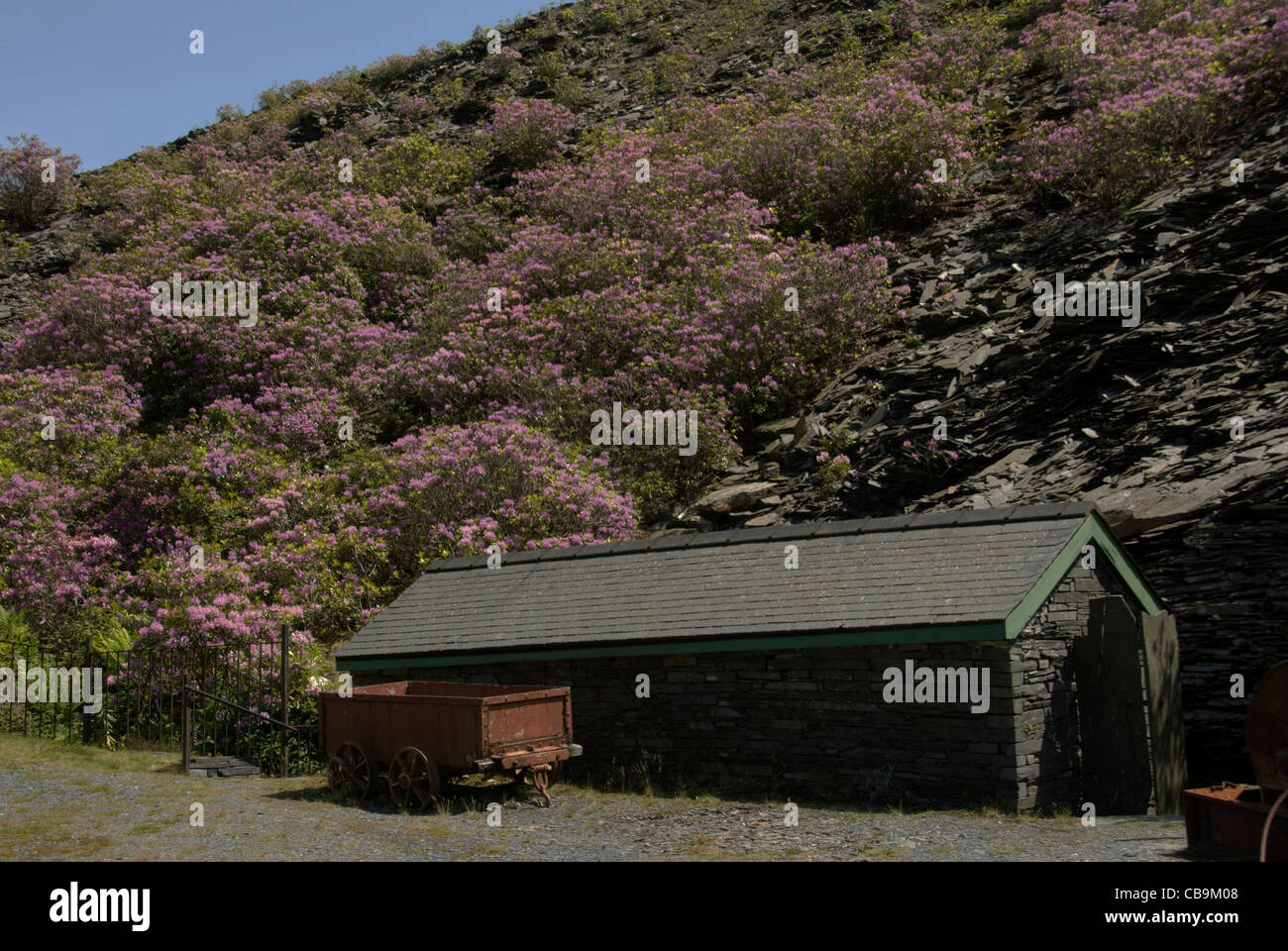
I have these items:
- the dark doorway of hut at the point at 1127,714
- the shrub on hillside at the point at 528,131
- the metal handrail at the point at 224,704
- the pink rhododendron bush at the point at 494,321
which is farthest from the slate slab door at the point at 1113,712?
the shrub on hillside at the point at 528,131

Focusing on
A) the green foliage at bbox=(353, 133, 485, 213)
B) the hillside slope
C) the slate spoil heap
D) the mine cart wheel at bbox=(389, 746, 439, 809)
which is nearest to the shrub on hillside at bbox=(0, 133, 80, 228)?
the hillside slope

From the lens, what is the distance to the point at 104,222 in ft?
139

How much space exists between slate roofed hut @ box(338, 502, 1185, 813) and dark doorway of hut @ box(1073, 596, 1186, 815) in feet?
0.07

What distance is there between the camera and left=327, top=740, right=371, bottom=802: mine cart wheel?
43.1 feet

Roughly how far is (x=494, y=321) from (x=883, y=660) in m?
18.5

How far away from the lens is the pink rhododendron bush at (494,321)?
815 inches

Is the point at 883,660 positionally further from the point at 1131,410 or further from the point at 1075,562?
the point at 1131,410

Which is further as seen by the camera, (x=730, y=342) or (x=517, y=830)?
(x=730, y=342)

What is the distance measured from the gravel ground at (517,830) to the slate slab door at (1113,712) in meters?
0.79

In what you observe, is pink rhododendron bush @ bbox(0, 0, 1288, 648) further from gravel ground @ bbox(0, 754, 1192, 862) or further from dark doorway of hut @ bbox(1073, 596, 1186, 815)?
dark doorway of hut @ bbox(1073, 596, 1186, 815)

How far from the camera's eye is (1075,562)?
41.0ft

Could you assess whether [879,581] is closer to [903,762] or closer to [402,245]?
[903,762]

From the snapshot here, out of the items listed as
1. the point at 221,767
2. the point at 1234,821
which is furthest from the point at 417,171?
the point at 1234,821

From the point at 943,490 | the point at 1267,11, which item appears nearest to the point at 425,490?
the point at 943,490
